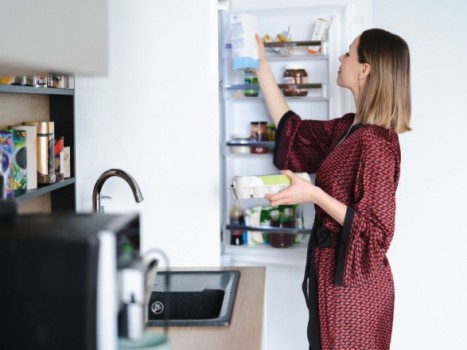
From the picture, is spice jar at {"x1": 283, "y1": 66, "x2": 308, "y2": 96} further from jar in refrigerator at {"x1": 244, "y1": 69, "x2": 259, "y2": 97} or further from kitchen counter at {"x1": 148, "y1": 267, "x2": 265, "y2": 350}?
kitchen counter at {"x1": 148, "y1": 267, "x2": 265, "y2": 350}

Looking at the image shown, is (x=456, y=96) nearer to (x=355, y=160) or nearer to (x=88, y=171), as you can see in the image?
(x=355, y=160)

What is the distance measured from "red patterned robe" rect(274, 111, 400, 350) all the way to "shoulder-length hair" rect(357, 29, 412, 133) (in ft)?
0.15

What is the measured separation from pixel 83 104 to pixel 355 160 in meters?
0.95

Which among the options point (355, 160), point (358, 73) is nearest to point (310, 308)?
point (355, 160)

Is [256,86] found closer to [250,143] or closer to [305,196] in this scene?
[250,143]

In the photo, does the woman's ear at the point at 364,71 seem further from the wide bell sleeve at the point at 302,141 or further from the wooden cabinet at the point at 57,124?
the wooden cabinet at the point at 57,124

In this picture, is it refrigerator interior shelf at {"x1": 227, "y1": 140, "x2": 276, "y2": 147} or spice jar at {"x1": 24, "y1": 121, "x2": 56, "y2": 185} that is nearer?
spice jar at {"x1": 24, "y1": 121, "x2": 56, "y2": 185}

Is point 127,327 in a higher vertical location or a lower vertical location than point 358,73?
lower

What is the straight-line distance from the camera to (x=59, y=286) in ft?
2.74

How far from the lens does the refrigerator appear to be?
2500 millimetres

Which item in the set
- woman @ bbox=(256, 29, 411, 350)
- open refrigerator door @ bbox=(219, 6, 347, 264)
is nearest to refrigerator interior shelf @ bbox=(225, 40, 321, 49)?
open refrigerator door @ bbox=(219, 6, 347, 264)

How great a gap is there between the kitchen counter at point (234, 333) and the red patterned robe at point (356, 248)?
368mm

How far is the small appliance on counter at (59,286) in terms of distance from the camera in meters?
0.83

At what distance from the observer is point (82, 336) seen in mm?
838
